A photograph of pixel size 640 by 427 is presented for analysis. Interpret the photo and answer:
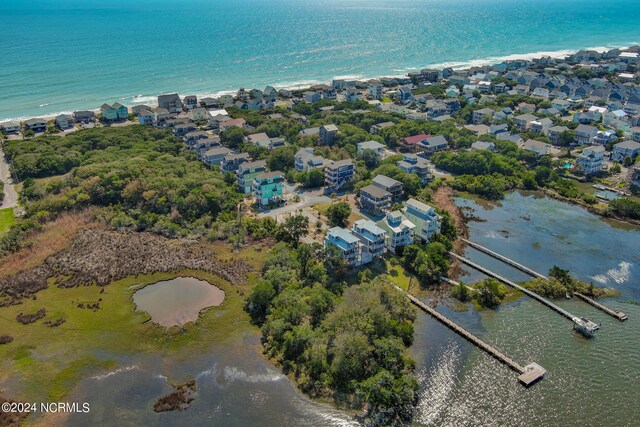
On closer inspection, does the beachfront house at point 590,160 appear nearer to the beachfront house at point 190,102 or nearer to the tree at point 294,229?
the tree at point 294,229

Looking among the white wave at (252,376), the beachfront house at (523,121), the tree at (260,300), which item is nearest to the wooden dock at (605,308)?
the tree at (260,300)

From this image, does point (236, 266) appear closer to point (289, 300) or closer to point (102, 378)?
point (289, 300)

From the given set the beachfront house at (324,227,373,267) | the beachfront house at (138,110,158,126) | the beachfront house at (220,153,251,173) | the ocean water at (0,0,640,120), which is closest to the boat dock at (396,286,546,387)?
the beachfront house at (324,227,373,267)

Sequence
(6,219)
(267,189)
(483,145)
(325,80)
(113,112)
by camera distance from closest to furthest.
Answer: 1. (6,219)
2. (267,189)
3. (483,145)
4. (113,112)
5. (325,80)

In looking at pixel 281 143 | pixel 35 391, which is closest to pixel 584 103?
pixel 281 143

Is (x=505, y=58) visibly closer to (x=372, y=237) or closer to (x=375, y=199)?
(x=375, y=199)

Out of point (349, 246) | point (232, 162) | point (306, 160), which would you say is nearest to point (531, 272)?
point (349, 246)
